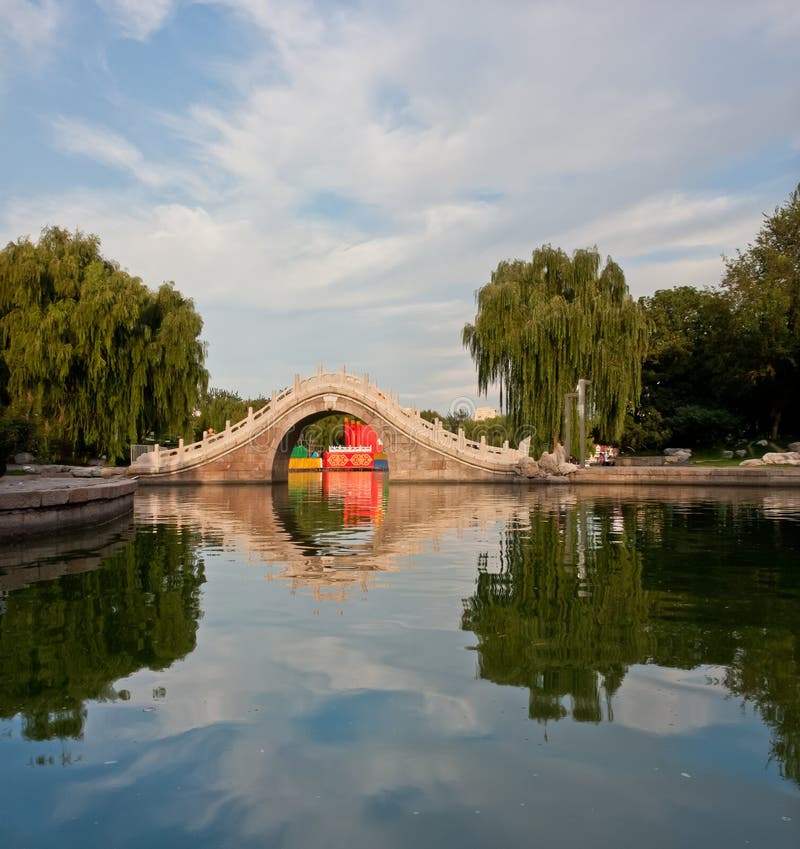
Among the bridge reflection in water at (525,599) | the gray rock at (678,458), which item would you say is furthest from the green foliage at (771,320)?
the bridge reflection in water at (525,599)

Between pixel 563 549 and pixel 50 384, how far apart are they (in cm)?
2162

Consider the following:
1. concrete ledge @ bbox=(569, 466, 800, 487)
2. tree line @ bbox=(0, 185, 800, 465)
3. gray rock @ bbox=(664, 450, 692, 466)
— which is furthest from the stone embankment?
gray rock @ bbox=(664, 450, 692, 466)

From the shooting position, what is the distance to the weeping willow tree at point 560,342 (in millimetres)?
27297

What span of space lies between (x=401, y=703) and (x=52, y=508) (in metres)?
8.90

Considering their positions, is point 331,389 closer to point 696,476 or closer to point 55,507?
point 696,476

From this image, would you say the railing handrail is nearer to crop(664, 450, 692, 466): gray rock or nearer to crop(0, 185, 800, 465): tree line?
crop(0, 185, 800, 465): tree line

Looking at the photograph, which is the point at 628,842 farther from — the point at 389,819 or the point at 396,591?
the point at 396,591

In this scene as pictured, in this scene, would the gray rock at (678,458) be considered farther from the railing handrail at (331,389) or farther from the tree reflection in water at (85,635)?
the tree reflection in water at (85,635)

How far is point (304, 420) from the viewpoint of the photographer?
3350 centimetres

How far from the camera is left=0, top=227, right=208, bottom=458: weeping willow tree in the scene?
1032 inches

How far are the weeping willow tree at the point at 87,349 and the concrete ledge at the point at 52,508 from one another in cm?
1342

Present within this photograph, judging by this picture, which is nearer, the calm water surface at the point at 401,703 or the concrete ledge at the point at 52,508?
the calm water surface at the point at 401,703

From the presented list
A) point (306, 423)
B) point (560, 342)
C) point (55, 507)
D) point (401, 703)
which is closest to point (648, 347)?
point (560, 342)

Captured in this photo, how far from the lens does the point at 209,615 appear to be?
6.15 m
